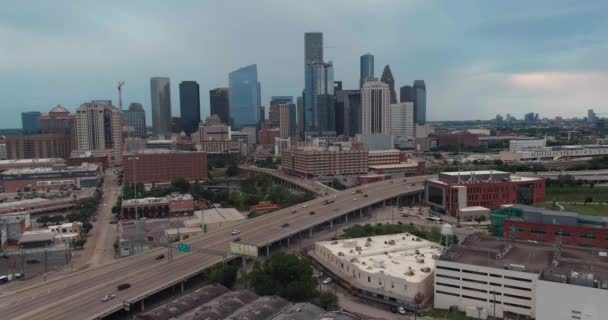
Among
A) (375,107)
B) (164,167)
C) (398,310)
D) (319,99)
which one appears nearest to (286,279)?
(398,310)

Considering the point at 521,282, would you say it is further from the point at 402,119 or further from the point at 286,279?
the point at 402,119

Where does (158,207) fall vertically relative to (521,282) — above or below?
below

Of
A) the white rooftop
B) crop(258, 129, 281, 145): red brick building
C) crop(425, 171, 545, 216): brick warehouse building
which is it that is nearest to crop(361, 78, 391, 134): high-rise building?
crop(258, 129, 281, 145): red brick building

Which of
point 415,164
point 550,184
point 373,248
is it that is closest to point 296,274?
point 373,248

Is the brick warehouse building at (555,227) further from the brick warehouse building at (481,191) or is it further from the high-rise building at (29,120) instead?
the high-rise building at (29,120)

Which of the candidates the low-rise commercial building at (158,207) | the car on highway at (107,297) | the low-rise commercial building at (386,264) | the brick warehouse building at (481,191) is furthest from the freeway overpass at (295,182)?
the car on highway at (107,297)

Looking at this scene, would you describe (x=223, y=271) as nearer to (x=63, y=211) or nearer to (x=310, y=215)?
(x=310, y=215)
